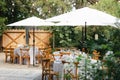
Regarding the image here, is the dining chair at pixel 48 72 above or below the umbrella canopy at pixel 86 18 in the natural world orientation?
below

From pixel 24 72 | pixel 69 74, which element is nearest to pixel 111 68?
pixel 69 74

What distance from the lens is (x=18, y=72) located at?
41.4ft

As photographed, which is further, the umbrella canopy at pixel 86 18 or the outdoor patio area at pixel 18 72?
the outdoor patio area at pixel 18 72

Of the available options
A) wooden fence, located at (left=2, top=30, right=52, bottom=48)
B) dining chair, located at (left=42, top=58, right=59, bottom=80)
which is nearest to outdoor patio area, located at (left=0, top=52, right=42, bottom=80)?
dining chair, located at (left=42, top=58, right=59, bottom=80)

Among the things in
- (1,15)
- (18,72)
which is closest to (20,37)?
(1,15)

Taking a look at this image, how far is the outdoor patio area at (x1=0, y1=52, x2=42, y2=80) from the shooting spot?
446 inches

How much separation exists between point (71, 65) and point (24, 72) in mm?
4395

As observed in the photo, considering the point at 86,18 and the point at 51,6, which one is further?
the point at 51,6

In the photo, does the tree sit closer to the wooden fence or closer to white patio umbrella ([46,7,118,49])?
the wooden fence

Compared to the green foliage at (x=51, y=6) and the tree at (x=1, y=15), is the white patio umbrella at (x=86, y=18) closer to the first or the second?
the tree at (x=1, y=15)

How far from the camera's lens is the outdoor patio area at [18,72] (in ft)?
37.2

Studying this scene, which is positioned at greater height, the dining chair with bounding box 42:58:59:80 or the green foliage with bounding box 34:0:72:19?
the green foliage with bounding box 34:0:72:19

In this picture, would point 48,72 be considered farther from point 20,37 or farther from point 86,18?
point 20,37

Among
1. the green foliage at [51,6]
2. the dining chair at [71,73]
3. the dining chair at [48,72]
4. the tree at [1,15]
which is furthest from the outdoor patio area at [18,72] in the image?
the green foliage at [51,6]
